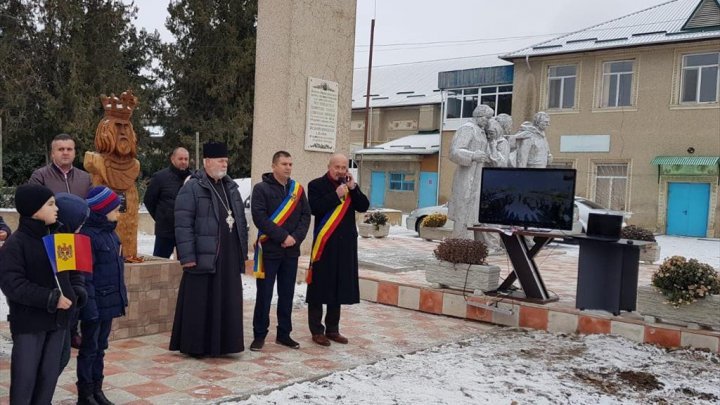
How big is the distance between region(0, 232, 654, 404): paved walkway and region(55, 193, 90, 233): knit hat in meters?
1.23

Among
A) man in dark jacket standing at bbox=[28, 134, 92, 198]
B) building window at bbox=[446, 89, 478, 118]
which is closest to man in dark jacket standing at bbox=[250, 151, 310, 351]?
man in dark jacket standing at bbox=[28, 134, 92, 198]

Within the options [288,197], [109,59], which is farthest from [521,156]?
[109,59]

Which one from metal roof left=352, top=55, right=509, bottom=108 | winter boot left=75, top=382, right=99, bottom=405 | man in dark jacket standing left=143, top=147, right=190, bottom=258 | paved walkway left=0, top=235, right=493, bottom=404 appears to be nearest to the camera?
winter boot left=75, top=382, right=99, bottom=405

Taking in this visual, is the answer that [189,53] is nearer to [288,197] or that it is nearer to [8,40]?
[8,40]

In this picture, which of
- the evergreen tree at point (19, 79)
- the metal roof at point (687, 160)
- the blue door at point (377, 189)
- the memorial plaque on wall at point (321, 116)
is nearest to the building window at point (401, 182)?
the blue door at point (377, 189)

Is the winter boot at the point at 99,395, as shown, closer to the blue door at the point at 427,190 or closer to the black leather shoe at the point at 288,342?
the black leather shoe at the point at 288,342

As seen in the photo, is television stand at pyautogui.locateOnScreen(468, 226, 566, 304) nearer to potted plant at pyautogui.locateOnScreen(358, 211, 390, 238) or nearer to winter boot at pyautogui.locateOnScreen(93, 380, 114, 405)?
winter boot at pyautogui.locateOnScreen(93, 380, 114, 405)

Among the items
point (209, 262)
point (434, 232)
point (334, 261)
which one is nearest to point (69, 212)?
A: point (209, 262)

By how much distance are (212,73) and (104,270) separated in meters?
22.6

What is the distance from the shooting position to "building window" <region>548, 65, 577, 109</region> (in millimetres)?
23938

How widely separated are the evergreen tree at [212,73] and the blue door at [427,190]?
8658 mm

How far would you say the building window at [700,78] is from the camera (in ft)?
68.5

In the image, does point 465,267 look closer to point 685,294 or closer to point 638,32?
point 685,294

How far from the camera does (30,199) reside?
3.37 m
